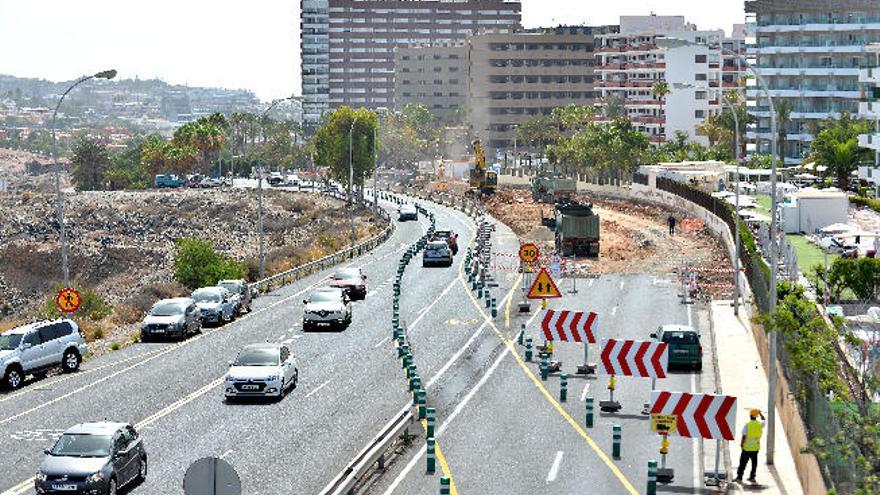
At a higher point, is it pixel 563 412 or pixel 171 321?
pixel 171 321

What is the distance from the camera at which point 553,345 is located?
48688 mm

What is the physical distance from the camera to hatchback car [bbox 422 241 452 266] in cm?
7956

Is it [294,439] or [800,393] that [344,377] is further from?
[800,393]

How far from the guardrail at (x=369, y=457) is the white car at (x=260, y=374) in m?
6.36

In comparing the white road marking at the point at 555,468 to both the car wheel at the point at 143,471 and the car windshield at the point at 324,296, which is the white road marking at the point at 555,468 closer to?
the car wheel at the point at 143,471

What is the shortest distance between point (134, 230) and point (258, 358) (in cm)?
11176

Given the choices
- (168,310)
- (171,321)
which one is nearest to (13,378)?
(171,321)

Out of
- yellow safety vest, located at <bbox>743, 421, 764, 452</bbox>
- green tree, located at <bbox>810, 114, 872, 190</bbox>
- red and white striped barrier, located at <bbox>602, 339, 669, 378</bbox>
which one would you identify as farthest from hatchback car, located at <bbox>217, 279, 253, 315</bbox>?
green tree, located at <bbox>810, 114, 872, 190</bbox>

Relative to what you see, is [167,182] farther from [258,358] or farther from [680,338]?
[680,338]

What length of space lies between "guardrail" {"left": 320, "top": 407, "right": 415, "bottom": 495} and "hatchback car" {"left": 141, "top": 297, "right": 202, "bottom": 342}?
19.4 m

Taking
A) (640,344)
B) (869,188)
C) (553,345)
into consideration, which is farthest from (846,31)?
(640,344)

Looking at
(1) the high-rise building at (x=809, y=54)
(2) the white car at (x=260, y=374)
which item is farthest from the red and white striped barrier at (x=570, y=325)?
(1) the high-rise building at (x=809, y=54)

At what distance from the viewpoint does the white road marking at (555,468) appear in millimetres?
28781

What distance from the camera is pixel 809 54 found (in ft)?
514
